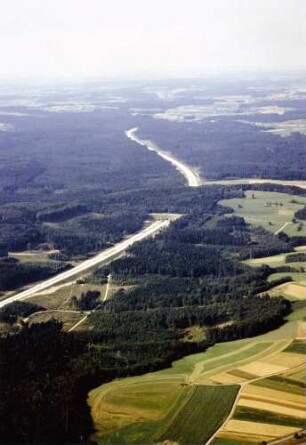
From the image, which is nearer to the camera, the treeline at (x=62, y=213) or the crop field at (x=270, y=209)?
the crop field at (x=270, y=209)

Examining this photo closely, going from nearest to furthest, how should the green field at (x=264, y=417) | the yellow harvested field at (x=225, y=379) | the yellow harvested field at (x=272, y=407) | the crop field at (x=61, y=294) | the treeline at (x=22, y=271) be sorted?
1. the green field at (x=264, y=417)
2. the yellow harvested field at (x=272, y=407)
3. the yellow harvested field at (x=225, y=379)
4. the crop field at (x=61, y=294)
5. the treeline at (x=22, y=271)

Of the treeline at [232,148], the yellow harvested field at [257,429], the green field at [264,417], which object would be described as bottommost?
the yellow harvested field at [257,429]

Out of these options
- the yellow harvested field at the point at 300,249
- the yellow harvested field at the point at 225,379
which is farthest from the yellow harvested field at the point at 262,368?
the yellow harvested field at the point at 300,249

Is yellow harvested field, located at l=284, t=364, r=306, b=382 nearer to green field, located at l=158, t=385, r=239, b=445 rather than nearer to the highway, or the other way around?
green field, located at l=158, t=385, r=239, b=445

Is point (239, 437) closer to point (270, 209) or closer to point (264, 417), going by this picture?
point (264, 417)

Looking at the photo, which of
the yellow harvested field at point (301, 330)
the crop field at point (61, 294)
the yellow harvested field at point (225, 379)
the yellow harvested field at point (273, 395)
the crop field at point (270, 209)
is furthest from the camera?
the crop field at point (270, 209)

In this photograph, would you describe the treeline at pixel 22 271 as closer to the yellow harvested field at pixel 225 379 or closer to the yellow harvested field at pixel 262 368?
the yellow harvested field at pixel 225 379

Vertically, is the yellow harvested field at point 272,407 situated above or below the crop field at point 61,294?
below

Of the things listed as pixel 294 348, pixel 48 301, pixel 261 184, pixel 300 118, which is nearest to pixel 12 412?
pixel 294 348
